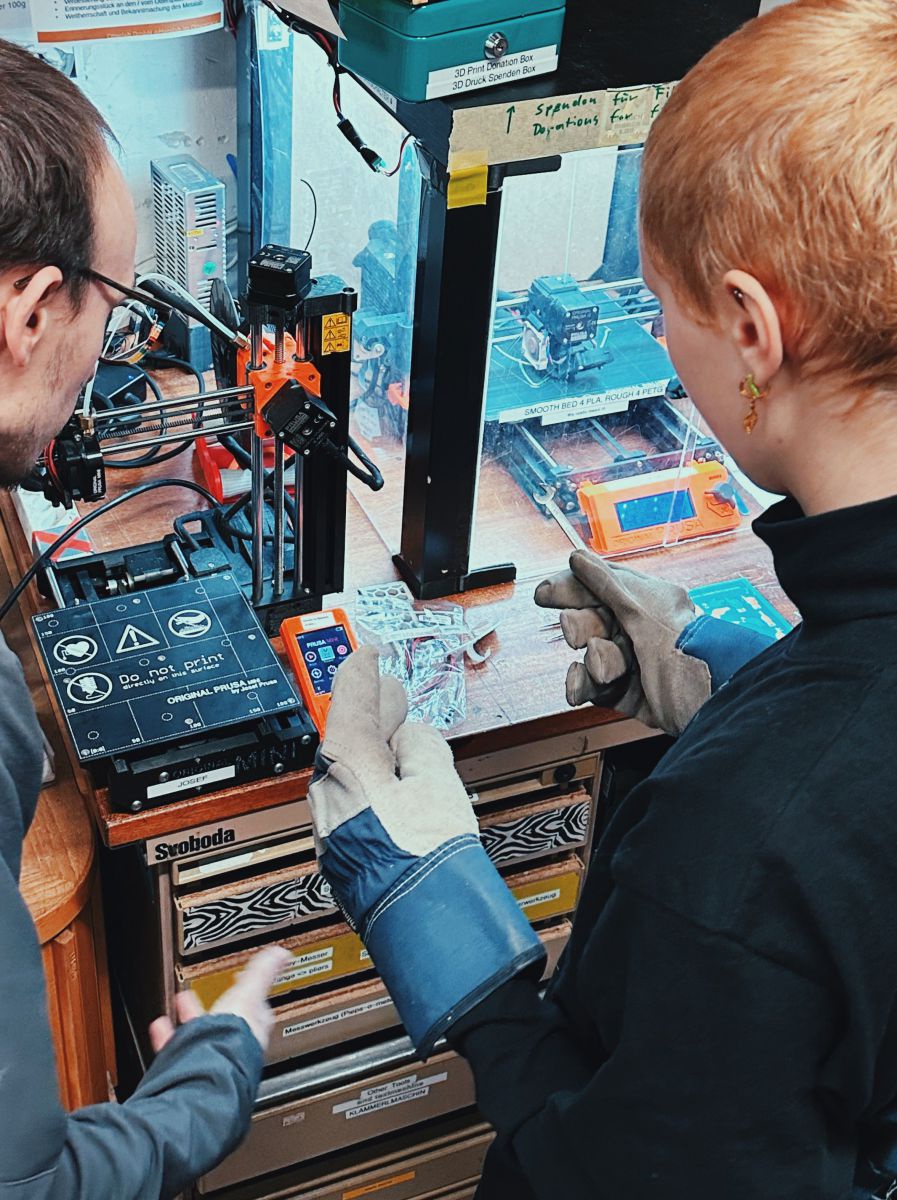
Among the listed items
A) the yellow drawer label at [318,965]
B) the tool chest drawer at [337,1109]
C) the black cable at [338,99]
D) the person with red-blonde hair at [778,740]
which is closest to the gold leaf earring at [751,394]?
the person with red-blonde hair at [778,740]

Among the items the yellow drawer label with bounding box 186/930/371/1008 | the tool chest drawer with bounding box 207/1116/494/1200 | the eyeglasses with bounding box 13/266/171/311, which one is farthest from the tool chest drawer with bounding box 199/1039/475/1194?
the eyeglasses with bounding box 13/266/171/311

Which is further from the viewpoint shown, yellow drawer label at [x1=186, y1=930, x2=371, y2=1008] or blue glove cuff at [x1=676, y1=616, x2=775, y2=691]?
yellow drawer label at [x1=186, y1=930, x2=371, y2=1008]

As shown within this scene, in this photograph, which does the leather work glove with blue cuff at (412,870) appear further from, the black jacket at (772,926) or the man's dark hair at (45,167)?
the man's dark hair at (45,167)

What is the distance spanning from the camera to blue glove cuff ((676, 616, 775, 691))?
1.26 meters

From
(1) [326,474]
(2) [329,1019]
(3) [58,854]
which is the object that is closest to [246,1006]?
(3) [58,854]

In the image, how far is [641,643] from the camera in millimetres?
1292

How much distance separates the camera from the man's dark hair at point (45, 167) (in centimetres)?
87

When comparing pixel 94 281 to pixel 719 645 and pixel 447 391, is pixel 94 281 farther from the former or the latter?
pixel 719 645

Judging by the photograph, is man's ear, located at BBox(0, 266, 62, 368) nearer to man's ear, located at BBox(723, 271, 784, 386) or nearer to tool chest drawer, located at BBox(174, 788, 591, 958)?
man's ear, located at BBox(723, 271, 784, 386)

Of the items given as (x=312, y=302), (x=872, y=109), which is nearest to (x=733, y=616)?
(x=312, y=302)

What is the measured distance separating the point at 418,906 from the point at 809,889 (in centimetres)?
38

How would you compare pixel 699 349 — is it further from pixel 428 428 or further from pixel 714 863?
pixel 428 428

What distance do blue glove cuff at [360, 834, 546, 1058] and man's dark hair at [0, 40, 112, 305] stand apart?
20.3 inches

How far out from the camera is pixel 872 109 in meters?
0.70
